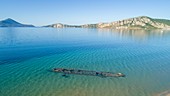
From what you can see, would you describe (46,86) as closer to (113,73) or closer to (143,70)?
(113,73)

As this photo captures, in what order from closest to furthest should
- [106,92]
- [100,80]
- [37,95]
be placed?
[37,95]
[106,92]
[100,80]

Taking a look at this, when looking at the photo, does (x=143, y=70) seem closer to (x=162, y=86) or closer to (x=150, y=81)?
(x=150, y=81)

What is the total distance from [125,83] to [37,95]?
59.6 ft

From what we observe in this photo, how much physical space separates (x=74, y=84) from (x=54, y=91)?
4977mm

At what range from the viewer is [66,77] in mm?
39312

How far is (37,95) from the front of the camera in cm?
3002

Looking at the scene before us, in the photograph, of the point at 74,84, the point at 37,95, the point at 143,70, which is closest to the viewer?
the point at 37,95

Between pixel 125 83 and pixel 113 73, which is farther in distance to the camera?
pixel 113 73

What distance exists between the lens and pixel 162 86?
35.5 m

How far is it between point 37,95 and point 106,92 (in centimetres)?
1232

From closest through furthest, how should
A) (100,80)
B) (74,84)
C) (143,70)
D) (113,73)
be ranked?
(74,84) < (100,80) < (113,73) < (143,70)

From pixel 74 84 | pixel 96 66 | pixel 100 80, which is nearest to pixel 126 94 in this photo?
pixel 100 80

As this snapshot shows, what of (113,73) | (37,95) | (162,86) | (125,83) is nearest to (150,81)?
(162,86)

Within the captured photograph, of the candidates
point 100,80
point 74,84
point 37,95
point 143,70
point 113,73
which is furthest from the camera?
point 143,70
